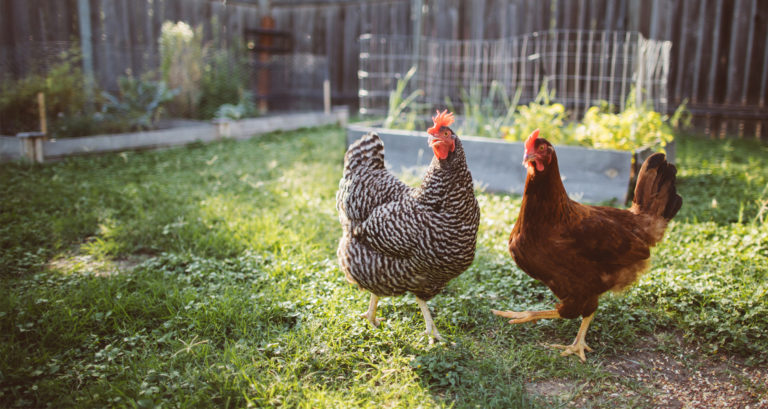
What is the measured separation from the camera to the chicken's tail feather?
287 cm

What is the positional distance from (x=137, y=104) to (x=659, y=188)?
7.62 m

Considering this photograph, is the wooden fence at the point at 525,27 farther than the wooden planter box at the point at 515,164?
Yes

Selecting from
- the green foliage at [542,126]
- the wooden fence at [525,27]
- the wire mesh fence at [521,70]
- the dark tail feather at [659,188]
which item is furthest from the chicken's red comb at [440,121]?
the wooden fence at [525,27]

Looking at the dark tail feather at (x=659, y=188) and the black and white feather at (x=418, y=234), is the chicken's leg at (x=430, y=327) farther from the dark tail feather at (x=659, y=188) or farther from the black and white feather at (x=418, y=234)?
the dark tail feather at (x=659, y=188)

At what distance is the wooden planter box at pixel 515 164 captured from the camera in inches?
181

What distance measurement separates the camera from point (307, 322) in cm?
270

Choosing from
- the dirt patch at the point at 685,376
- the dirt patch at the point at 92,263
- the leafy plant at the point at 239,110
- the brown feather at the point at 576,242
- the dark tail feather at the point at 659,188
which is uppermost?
the leafy plant at the point at 239,110

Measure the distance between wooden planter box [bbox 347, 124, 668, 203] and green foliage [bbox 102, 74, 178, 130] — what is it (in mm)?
3806

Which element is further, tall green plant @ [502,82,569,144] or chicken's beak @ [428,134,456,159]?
tall green plant @ [502,82,569,144]

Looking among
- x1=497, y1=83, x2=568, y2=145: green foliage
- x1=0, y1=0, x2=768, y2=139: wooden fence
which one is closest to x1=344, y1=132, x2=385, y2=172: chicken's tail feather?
x1=497, y1=83, x2=568, y2=145: green foliage

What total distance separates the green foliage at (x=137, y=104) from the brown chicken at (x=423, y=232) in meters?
6.02

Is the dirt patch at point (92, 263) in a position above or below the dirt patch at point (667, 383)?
above

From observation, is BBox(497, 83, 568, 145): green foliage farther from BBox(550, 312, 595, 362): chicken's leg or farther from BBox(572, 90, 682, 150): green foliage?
BBox(550, 312, 595, 362): chicken's leg

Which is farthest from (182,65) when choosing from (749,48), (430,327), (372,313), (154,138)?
(749,48)
